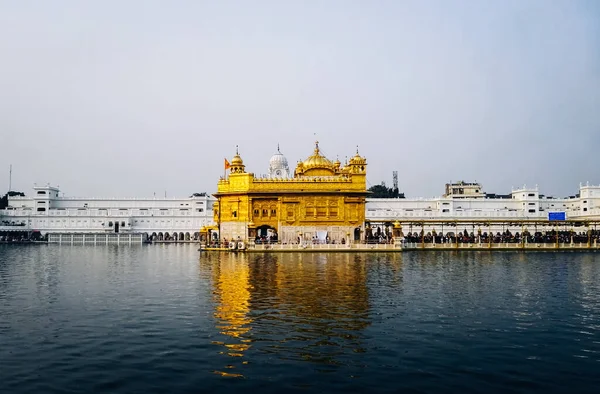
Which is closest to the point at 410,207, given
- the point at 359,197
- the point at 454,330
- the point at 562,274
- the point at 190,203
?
the point at 190,203

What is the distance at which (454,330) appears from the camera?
57.3ft

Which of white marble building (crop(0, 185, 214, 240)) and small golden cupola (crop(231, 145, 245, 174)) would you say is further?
white marble building (crop(0, 185, 214, 240))

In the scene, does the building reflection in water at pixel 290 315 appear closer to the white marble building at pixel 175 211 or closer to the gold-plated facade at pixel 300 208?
the gold-plated facade at pixel 300 208

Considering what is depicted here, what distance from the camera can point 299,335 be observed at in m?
16.5

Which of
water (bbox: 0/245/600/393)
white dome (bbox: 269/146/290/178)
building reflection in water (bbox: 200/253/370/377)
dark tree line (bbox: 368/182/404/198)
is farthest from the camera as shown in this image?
dark tree line (bbox: 368/182/404/198)

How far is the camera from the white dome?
81.1 m

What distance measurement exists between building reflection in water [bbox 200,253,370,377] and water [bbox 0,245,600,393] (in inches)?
2.2

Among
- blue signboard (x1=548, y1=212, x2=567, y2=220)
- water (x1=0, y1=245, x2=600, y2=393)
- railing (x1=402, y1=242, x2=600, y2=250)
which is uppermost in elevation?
blue signboard (x1=548, y1=212, x2=567, y2=220)

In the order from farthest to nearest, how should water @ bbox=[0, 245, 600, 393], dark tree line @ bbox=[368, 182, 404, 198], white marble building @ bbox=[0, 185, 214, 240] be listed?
dark tree line @ bbox=[368, 182, 404, 198] → white marble building @ bbox=[0, 185, 214, 240] → water @ bbox=[0, 245, 600, 393]

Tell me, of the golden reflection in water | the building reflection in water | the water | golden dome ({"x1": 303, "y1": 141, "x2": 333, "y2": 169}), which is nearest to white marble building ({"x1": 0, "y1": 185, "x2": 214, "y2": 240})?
golden dome ({"x1": 303, "y1": 141, "x2": 333, "y2": 169})

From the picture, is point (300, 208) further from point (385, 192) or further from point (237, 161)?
point (385, 192)

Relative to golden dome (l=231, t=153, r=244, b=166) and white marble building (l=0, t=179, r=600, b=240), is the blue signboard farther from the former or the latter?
golden dome (l=231, t=153, r=244, b=166)

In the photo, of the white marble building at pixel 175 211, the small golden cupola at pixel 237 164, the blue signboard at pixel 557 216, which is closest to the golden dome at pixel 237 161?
the small golden cupola at pixel 237 164

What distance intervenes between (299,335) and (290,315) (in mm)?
2986
